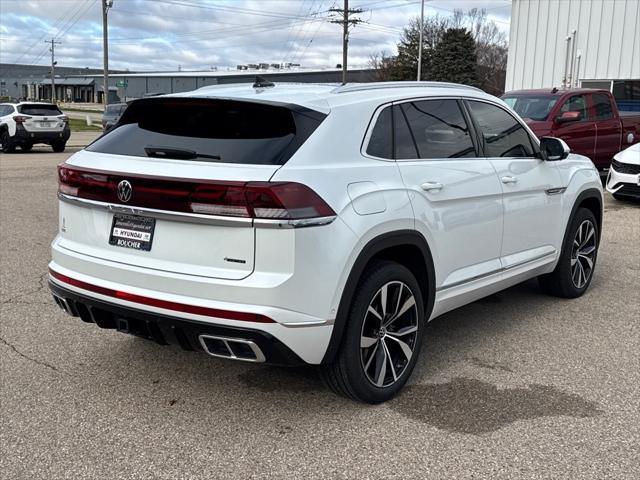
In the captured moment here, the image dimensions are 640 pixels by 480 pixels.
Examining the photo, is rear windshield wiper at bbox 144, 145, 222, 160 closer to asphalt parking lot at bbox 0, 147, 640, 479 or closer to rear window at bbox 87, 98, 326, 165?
rear window at bbox 87, 98, 326, 165

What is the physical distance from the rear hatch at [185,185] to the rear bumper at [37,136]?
65.5 feet

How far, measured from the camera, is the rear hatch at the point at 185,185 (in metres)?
3.24

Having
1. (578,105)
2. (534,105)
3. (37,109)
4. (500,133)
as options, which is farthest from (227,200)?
(37,109)

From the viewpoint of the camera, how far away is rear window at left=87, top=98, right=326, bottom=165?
338cm

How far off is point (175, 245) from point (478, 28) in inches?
3255

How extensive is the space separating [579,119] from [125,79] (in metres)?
93.4

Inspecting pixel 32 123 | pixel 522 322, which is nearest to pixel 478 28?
pixel 32 123

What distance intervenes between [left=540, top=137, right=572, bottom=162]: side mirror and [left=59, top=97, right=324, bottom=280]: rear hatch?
8.11ft

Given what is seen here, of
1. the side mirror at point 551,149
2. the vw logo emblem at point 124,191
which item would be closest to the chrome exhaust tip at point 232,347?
the vw logo emblem at point 124,191

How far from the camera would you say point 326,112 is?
11.8ft

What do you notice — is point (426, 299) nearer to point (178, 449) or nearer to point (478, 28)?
point (178, 449)

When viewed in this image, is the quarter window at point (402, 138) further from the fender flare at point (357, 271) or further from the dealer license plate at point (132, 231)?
the dealer license plate at point (132, 231)

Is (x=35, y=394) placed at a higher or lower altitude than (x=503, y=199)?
lower

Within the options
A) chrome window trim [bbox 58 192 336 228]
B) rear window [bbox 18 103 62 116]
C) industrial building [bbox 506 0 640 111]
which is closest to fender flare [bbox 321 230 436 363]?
chrome window trim [bbox 58 192 336 228]
